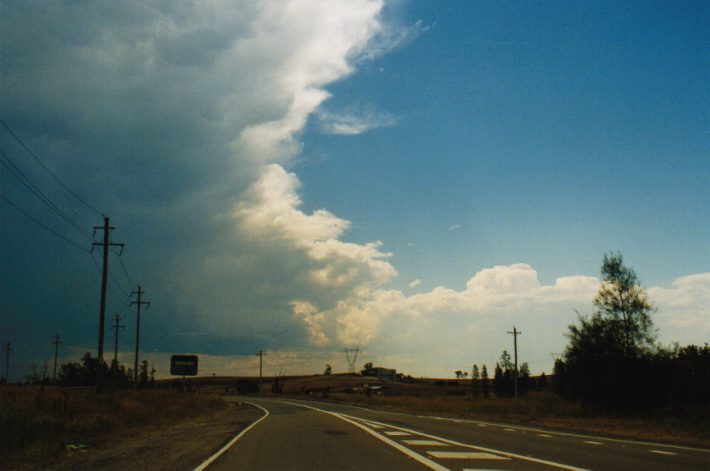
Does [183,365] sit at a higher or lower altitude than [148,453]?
higher

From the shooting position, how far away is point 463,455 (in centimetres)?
1445

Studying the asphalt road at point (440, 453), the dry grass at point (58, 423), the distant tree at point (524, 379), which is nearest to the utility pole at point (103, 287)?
the dry grass at point (58, 423)

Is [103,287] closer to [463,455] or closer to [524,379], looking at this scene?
[463,455]

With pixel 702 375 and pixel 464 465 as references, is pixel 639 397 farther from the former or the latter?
pixel 464 465

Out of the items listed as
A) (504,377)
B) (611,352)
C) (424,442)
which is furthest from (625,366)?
(504,377)

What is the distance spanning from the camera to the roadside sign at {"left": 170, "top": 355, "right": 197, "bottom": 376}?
5384 centimetres

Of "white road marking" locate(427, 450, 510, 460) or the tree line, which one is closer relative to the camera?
"white road marking" locate(427, 450, 510, 460)

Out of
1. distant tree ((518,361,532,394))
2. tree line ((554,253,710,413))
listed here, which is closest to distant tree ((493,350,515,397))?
A: distant tree ((518,361,532,394))

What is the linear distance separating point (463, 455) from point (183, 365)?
1750 inches

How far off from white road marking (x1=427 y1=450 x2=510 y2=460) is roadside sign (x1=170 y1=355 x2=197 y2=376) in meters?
42.7

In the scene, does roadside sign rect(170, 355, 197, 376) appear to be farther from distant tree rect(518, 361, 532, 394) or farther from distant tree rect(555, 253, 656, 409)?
distant tree rect(518, 361, 532, 394)

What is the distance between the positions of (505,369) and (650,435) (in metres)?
116

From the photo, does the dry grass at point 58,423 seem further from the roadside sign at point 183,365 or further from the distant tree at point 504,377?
the distant tree at point 504,377

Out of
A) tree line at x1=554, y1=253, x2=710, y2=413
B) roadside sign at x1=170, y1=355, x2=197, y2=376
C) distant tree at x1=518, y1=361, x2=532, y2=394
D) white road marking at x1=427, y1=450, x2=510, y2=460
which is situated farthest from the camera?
distant tree at x1=518, y1=361, x2=532, y2=394
